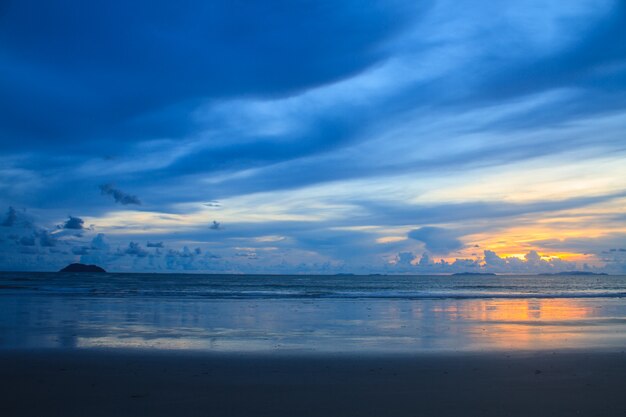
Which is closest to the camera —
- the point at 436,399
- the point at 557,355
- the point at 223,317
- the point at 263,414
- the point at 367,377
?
the point at 263,414

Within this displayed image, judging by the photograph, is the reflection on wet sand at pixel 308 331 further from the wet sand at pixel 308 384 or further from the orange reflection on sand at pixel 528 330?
the wet sand at pixel 308 384

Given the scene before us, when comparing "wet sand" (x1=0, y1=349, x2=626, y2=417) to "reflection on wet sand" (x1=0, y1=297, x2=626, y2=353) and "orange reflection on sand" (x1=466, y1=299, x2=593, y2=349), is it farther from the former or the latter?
"orange reflection on sand" (x1=466, y1=299, x2=593, y2=349)

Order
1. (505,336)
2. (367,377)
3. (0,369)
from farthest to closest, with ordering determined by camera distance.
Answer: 1. (505,336)
2. (0,369)
3. (367,377)

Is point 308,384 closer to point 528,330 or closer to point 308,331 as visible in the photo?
point 308,331

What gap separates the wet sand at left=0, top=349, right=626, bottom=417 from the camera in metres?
8.66

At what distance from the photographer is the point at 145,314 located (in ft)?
85.3

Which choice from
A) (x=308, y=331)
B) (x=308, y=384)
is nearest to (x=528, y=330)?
(x=308, y=331)

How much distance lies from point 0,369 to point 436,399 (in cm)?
1014

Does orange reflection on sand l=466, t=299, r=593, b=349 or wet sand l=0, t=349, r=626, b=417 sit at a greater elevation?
wet sand l=0, t=349, r=626, b=417

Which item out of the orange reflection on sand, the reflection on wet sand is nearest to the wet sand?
the reflection on wet sand

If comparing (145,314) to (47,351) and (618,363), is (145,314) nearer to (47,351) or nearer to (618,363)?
(47,351)

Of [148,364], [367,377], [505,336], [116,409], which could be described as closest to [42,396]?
[116,409]

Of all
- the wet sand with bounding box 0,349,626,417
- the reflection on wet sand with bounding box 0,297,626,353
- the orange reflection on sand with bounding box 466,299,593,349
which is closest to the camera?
the wet sand with bounding box 0,349,626,417

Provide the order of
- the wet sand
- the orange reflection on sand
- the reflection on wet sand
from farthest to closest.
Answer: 1. the orange reflection on sand
2. the reflection on wet sand
3. the wet sand
